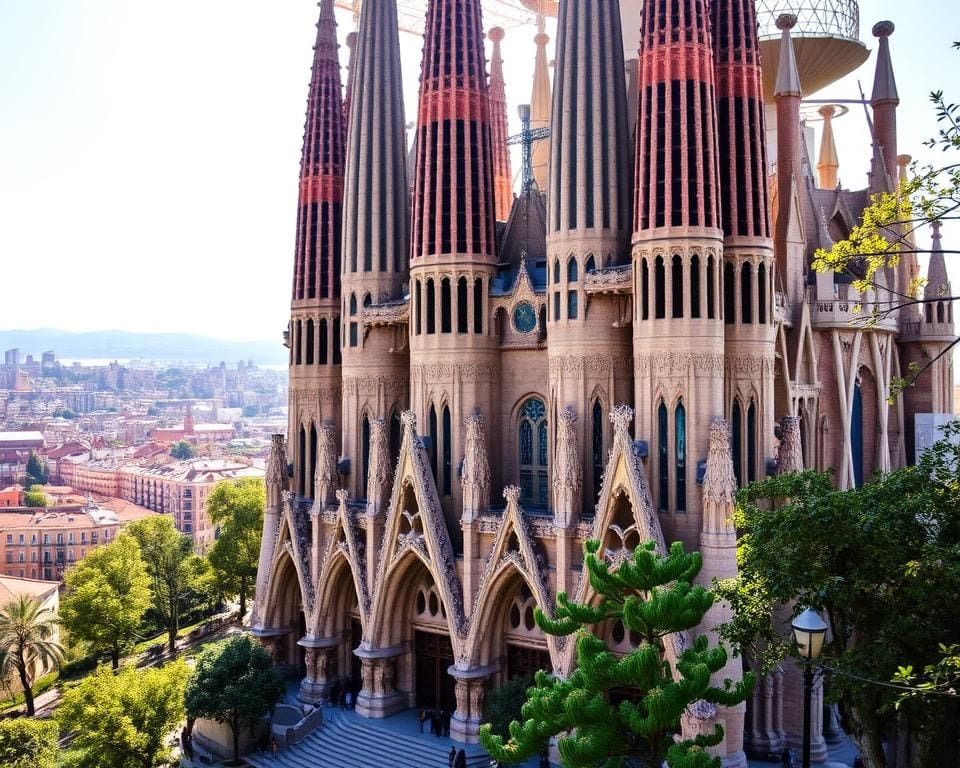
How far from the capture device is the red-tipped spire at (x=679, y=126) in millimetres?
25844

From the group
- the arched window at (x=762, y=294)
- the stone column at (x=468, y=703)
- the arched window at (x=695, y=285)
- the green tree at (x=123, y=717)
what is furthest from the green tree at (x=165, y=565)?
the arched window at (x=762, y=294)

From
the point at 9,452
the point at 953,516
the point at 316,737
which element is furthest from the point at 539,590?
the point at 9,452

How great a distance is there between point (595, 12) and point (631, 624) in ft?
70.3

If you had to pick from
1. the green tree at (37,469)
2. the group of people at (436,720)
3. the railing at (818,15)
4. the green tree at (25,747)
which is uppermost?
the railing at (818,15)

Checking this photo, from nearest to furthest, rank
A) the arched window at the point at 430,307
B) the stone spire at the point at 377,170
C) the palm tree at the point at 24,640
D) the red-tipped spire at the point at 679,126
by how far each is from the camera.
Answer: the red-tipped spire at the point at 679,126 → the arched window at the point at 430,307 → the stone spire at the point at 377,170 → the palm tree at the point at 24,640

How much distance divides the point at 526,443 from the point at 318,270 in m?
12.4

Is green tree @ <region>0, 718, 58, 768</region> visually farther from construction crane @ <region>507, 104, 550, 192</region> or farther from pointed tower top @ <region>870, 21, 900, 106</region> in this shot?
pointed tower top @ <region>870, 21, 900, 106</region>

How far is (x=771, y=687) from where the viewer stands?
25625 millimetres

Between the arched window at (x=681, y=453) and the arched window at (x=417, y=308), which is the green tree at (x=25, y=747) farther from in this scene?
the arched window at (x=681, y=453)

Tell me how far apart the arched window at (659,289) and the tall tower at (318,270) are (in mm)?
15638

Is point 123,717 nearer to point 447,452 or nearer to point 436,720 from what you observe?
point 436,720

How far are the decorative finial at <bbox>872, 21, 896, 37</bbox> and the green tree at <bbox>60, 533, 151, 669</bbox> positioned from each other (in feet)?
143

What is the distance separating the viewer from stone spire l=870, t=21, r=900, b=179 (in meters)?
35.3

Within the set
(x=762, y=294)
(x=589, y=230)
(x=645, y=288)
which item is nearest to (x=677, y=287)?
(x=645, y=288)
